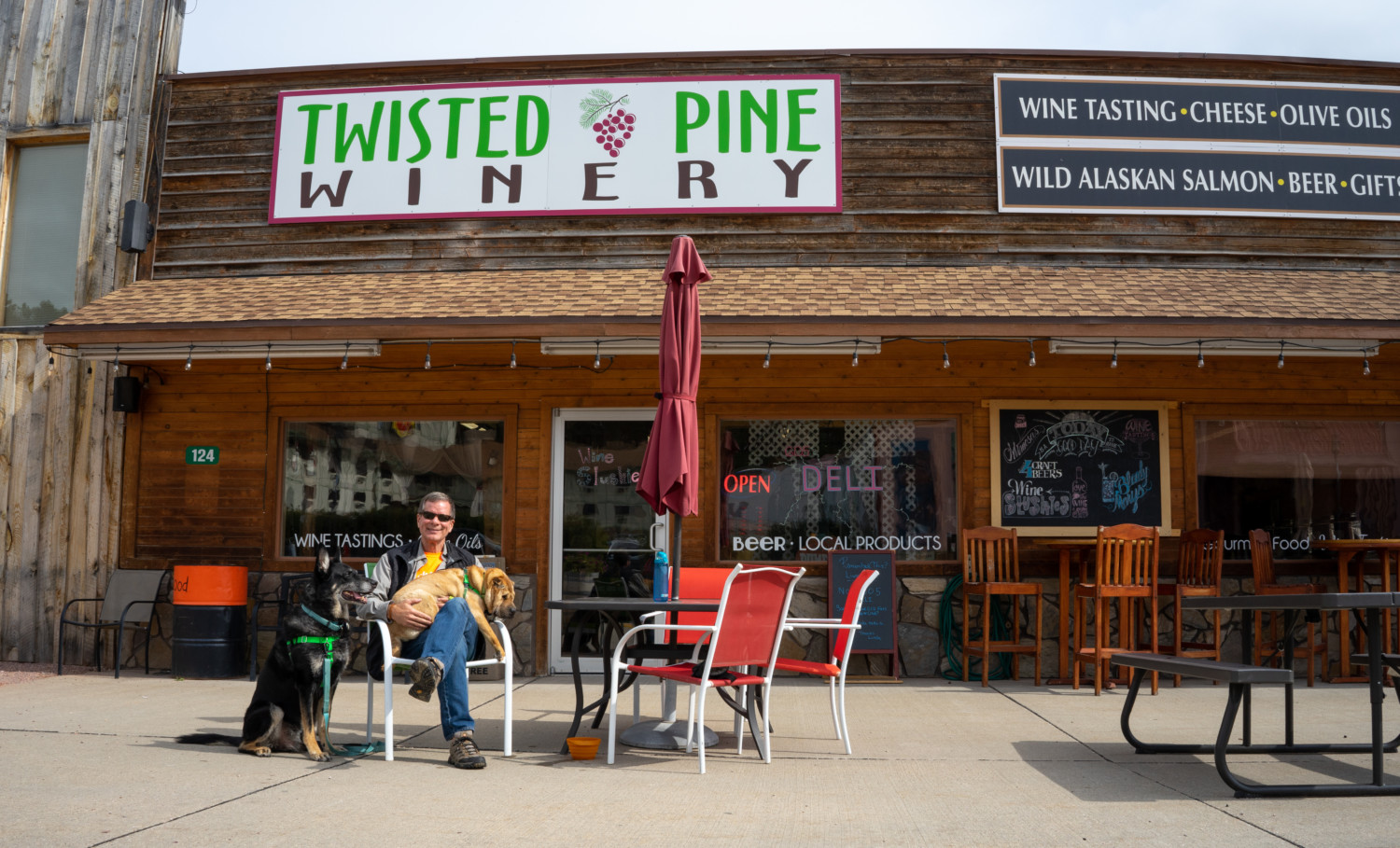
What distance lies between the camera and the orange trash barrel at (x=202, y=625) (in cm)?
800

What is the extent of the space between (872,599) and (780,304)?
2295 millimetres

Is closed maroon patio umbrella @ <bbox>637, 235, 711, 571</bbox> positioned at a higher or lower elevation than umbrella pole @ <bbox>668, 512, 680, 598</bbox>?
higher

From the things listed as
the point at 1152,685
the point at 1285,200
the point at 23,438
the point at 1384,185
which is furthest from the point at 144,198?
the point at 1384,185

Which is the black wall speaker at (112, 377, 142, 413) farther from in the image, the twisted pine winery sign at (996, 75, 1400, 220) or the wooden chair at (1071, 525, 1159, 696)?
the wooden chair at (1071, 525, 1159, 696)

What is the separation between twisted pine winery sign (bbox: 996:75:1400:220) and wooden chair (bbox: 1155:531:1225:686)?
2839mm

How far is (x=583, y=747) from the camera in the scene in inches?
190

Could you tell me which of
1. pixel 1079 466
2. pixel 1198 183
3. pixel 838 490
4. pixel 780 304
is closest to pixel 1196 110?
pixel 1198 183

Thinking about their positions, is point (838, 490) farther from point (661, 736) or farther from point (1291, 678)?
point (1291, 678)

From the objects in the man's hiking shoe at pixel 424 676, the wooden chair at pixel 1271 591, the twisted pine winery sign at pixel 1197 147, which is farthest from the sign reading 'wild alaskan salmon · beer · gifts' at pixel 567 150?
the man's hiking shoe at pixel 424 676

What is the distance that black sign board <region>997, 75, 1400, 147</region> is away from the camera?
8914 mm

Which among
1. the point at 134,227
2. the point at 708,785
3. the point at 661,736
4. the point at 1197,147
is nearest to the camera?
the point at 708,785

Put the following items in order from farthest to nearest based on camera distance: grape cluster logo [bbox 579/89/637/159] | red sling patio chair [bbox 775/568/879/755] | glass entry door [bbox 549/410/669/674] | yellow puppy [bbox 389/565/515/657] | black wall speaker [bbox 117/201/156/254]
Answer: black wall speaker [bbox 117/201/156/254] < grape cluster logo [bbox 579/89/637/159] < glass entry door [bbox 549/410/669/674] < red sling patio chair [bbox 775/568/879/755] < yellow puppy [bbox 389/565/515/657]

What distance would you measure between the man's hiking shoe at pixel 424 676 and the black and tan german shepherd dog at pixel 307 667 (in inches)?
15.7


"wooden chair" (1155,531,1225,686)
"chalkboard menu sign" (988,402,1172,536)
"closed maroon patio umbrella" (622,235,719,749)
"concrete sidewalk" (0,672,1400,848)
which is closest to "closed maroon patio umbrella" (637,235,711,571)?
"closed maroon patio umbrella" (622,235,719,749)
